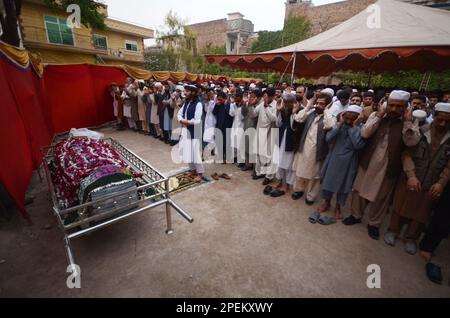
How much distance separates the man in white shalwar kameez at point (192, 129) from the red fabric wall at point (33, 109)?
8.08ft

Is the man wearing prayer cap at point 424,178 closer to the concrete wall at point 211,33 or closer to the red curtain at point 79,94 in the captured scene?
the red curtain at point 79,94

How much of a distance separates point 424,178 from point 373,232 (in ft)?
3.03

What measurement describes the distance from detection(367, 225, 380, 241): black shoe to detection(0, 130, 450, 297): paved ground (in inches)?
3.4

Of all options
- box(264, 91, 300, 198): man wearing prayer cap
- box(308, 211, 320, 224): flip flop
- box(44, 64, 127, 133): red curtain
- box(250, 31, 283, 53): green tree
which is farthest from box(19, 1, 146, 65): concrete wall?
box(308, 211, 320, 224): flip flop

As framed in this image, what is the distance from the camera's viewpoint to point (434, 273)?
2.30m

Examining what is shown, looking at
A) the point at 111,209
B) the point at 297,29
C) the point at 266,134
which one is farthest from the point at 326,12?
the point at 111,209

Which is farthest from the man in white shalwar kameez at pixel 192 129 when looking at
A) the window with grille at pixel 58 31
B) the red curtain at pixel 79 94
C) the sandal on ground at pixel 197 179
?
the window with grille at pixel 58 31

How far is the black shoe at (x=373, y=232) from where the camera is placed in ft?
9.47

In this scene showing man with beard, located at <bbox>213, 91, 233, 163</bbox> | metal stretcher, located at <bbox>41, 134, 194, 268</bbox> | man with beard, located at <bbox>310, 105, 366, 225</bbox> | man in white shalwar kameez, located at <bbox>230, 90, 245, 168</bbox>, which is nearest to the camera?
metal stretcher, located at <bbox>41, 134, 194, 268</bbox>

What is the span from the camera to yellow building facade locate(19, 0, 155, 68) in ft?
48.3

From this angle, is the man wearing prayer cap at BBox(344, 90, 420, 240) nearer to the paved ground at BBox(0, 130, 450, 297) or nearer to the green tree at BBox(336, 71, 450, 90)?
the paved ground at BBox(0, 130, 450, 297)

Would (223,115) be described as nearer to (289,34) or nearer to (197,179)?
(197,179)

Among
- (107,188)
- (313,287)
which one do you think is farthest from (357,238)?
(107,188)

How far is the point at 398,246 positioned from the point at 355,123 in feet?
5.49
